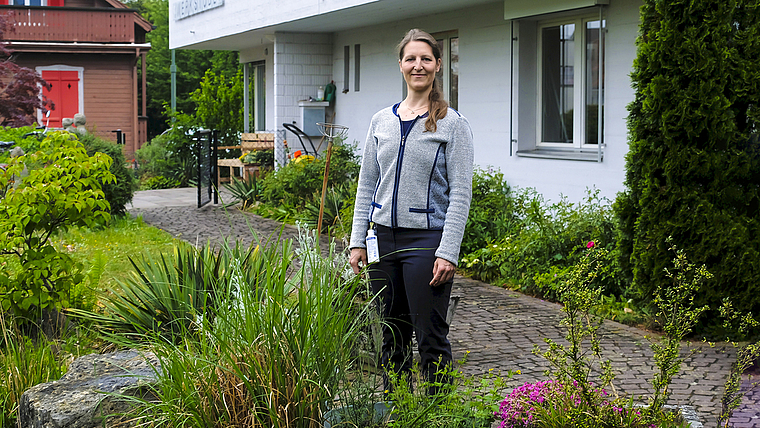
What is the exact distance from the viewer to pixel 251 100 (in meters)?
21.0

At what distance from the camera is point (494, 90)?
10.5 meters

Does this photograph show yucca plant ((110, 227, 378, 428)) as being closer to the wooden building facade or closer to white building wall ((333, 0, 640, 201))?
white building wall ((333, 0, 640, 201))

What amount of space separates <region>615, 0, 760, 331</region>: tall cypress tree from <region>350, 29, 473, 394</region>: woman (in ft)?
8.76

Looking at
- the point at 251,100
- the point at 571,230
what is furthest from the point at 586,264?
the point at 251,100

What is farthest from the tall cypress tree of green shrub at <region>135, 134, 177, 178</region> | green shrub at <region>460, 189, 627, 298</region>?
green shrub at <region>135, 134, 177, 178</region>

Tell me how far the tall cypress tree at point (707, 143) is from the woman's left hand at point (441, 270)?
2.77 m

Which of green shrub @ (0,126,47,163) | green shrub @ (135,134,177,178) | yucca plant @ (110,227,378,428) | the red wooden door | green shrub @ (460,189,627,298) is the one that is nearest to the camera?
yucca plant @ (110,227,378,428)

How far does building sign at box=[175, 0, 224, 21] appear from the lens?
54.4ft

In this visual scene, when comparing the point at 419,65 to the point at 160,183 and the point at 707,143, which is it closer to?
the point at 707,143

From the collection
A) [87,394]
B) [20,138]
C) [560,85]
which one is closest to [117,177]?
[20,138]

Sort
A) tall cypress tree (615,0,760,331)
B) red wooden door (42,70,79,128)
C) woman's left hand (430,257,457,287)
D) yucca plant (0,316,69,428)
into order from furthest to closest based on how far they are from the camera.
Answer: red wooden door (42,70,79,128) → tall cypress tree (615,0,760,331) → yucca plant (0,316,69,428) → woman's left hand (430,257,457,287)

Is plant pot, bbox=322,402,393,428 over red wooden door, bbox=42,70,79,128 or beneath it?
beneath

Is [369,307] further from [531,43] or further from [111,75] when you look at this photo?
[111,75]

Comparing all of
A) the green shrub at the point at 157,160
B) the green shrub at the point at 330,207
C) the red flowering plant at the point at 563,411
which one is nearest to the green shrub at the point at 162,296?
the red flowering plant at the point at 563,411
